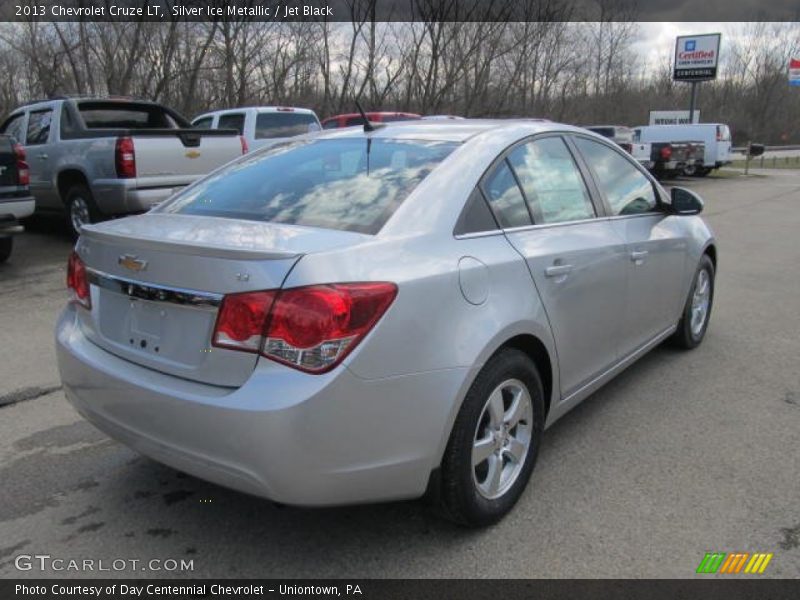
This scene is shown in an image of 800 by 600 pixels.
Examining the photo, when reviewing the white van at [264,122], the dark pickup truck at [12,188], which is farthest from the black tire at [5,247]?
the white van at [264,122]

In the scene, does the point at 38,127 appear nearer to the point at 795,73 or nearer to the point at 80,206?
the point at 80,206

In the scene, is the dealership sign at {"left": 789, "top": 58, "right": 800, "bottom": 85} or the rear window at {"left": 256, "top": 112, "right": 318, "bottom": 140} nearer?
the rear window at {"left": 256, "top": 112, "right": 318, "bottom": 140}

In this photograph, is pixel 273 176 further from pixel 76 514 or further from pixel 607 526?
pixel 607 526

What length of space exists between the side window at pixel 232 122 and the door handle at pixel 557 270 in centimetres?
1009

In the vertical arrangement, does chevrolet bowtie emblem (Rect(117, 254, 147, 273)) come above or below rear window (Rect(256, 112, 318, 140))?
below

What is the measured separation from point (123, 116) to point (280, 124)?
3.34 metres

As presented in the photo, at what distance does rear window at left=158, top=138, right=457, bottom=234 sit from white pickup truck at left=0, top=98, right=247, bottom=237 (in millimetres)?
5160

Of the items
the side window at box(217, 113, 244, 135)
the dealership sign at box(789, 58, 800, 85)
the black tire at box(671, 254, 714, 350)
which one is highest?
the dealership sign at box(789, 58, 800, 85)

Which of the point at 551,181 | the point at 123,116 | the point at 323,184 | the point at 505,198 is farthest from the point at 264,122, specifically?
the point at 505,198

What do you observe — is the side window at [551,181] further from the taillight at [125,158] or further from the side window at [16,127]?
the side window at [16,127]

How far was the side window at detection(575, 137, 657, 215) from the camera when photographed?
390cm

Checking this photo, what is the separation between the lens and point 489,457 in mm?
2832

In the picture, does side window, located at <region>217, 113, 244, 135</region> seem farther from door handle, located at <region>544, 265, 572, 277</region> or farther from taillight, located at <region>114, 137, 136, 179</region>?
door handle, located at <region>544, 265, 572, 277</region>

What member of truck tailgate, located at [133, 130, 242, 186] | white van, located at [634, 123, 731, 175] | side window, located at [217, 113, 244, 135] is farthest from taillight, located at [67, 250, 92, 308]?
white van, located at [634, 123, 731, 175]
